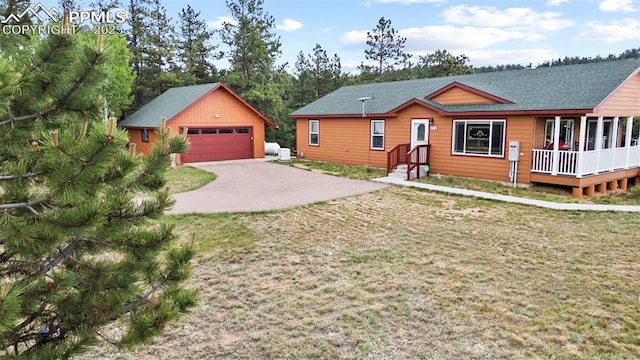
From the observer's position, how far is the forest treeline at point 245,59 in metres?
28.1

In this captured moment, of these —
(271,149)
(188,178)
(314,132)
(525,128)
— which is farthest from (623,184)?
(271,149)

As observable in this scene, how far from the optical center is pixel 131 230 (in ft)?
8.68

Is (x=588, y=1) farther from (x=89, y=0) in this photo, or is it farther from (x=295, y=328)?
(x=89, y=0)

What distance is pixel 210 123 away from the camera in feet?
67.7

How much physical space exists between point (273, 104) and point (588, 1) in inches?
722

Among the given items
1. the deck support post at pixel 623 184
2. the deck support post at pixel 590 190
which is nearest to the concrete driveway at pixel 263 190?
the deck support post at pixel 590 190

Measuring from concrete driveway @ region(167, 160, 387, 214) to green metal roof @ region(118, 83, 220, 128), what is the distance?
444cm

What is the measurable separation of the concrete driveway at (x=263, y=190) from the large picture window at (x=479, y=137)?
10.9ft

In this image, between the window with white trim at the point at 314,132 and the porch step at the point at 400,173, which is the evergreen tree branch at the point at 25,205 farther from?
the window with white trim at the point at 314,132

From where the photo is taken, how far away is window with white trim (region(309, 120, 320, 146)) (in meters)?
20.6

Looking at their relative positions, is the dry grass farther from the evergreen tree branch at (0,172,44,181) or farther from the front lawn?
the evergreen tree branch at (0,172,44,181)

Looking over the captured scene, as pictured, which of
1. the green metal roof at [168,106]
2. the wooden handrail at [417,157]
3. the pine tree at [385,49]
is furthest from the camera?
the pine tree at [385,49]

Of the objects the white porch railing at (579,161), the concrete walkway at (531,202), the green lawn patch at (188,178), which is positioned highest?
the white porch railing at (579,161)

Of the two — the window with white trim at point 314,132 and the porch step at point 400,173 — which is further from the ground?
the window with white trim at point 314,132
